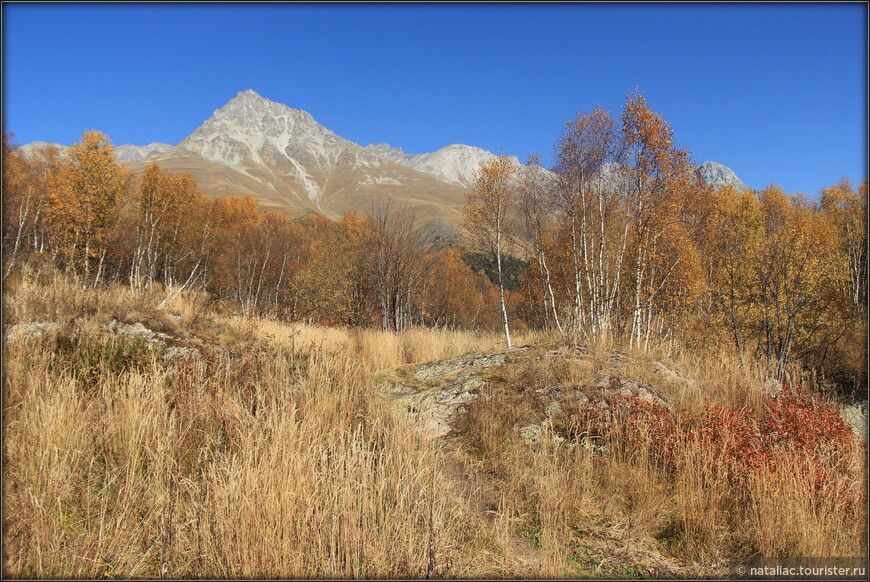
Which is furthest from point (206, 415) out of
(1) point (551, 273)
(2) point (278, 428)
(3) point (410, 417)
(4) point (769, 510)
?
(1) point (551, 273)

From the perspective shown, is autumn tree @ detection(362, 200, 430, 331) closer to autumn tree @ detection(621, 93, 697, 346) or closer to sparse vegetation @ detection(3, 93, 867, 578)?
sparse vegetation @ detection(3, 93, 867, 578)

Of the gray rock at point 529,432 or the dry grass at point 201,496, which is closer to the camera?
the dry grass at point 201,496

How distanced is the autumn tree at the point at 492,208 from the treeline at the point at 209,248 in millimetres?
4455

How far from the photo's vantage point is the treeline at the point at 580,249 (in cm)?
1324

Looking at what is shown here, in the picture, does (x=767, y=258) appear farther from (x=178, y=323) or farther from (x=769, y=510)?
(x=178, y=323)

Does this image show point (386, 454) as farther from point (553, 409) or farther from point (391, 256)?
point (391, 256)

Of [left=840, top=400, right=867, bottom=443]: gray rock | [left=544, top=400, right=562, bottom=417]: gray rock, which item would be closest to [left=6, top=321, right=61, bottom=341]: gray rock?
[left=544, top=400, right=562, bottom=417]: gray rock

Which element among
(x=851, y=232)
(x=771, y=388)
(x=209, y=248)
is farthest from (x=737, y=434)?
(x=209, y=248)

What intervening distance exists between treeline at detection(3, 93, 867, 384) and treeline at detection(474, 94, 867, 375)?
Result: 69 millimetres

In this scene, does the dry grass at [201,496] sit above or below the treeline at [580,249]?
below


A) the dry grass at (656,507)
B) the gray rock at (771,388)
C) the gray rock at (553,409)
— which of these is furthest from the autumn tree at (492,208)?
the dry grass at (656,507)

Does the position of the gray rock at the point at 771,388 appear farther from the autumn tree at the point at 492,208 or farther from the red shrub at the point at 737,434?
the autumn tree at the point at 492,208

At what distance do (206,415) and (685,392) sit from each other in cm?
682

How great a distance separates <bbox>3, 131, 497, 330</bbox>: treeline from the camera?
19.7m
